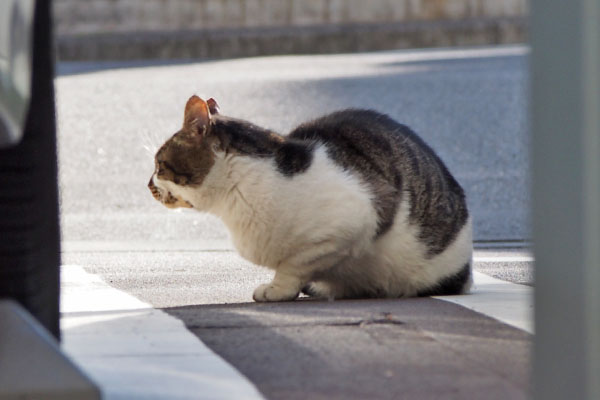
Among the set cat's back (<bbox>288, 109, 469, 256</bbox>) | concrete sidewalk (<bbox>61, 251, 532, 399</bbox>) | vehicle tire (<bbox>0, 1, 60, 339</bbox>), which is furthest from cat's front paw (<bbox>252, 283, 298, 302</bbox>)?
vehicle tire (<bbox>0, 1, 60, 339</bbox>)

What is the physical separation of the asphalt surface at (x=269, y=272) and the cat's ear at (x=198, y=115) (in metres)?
0.23

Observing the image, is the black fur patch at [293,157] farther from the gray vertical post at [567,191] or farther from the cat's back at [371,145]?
the gray vertical post at [567,191]

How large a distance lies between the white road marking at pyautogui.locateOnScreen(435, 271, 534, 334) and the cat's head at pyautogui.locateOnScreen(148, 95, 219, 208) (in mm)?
714

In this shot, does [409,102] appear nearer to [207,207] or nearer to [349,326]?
[207,207]

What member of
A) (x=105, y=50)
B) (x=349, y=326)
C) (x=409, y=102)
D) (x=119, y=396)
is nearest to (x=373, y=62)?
(x=409, y=102)

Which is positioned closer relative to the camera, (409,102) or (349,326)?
(349,326)

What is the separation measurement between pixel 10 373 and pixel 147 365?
32 centimetres

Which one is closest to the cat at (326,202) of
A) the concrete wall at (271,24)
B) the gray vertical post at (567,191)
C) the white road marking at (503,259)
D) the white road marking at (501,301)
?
the white road marking at (501,301)

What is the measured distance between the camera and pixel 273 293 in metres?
2.54

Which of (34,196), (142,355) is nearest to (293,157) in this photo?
(142,355)

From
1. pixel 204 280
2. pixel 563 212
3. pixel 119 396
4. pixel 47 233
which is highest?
pixel 563 212

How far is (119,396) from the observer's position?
142cm

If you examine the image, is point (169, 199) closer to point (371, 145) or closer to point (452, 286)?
point (371, 145)

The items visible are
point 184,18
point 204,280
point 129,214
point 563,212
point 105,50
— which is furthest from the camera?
point 184,18
